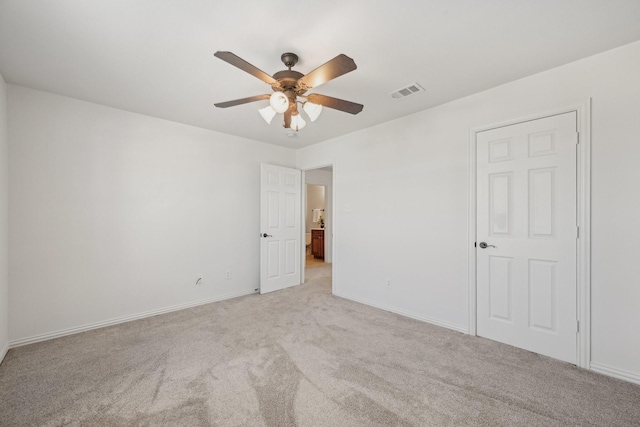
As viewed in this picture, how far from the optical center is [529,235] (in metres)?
2.45

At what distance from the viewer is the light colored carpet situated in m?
1.65

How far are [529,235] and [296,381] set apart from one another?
7.82 feet

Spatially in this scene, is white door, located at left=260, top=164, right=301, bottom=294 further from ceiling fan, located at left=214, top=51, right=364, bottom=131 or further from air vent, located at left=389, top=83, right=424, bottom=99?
air vent, located at left=389, top=83, right=424, bottom=99

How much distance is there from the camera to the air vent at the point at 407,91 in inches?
101

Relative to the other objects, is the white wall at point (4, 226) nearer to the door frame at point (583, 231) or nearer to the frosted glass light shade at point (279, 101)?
the frosted glass light shade at point (279, 101)

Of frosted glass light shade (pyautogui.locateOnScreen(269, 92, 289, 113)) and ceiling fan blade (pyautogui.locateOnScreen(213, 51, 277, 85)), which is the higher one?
ceiling fan blade (pyautogui.locateOnScreen(213, 51, 277, 85))

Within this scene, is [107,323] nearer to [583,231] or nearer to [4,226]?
[4,226]

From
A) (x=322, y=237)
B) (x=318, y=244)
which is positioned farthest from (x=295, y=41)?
(x=318, y=244)

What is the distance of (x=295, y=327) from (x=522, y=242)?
2.41 metres

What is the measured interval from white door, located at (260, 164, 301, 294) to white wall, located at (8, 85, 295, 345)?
1.03 ft

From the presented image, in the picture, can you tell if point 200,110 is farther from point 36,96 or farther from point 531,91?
point 531,91

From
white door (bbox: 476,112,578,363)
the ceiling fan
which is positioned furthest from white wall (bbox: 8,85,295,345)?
white door (bbox: 476,112,578,363)

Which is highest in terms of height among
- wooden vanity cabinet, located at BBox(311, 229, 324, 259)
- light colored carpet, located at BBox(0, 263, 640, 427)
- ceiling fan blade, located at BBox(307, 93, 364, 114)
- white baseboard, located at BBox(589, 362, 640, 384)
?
ceiling fan blade, located at BBox(307, 93, 364, 114)

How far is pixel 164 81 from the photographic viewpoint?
2.49m
